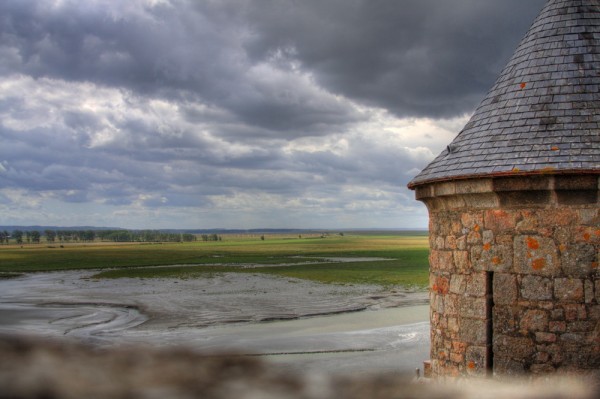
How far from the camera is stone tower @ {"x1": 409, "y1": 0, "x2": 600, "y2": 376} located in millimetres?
5637

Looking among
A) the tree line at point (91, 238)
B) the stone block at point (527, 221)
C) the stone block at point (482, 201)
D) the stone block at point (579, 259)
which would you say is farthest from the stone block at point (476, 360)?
the tree line at point (91, 238)

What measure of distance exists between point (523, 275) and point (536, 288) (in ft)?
0.57

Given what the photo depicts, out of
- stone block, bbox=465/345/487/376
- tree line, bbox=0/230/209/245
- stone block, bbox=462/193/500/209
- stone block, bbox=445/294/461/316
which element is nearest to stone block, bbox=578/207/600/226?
stone block, bbox=462/193/500/209

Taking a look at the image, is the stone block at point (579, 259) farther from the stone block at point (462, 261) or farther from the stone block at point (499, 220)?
the stone block at point (462, 261)

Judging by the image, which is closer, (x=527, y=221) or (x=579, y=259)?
(x=579, y=259)

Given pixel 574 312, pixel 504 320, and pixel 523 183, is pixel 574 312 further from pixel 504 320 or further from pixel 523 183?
pixel 523 183

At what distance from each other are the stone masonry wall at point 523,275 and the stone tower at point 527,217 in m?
0.01

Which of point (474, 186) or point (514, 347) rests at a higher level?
point (474, 186)

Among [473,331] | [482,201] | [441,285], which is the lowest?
[473,331]

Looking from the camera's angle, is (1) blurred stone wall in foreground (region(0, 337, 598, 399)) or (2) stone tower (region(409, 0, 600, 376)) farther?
(2) stone tower (region(409, 0, 600, 376))

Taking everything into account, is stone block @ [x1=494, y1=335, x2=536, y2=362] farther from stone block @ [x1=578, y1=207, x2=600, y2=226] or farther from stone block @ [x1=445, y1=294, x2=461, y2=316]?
stone block @ [x1=578, y1=207, x2=600, y2=226]

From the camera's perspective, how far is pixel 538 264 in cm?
575

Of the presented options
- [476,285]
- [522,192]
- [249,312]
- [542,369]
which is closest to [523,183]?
[522,192]

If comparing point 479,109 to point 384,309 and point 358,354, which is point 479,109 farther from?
point 384,309
